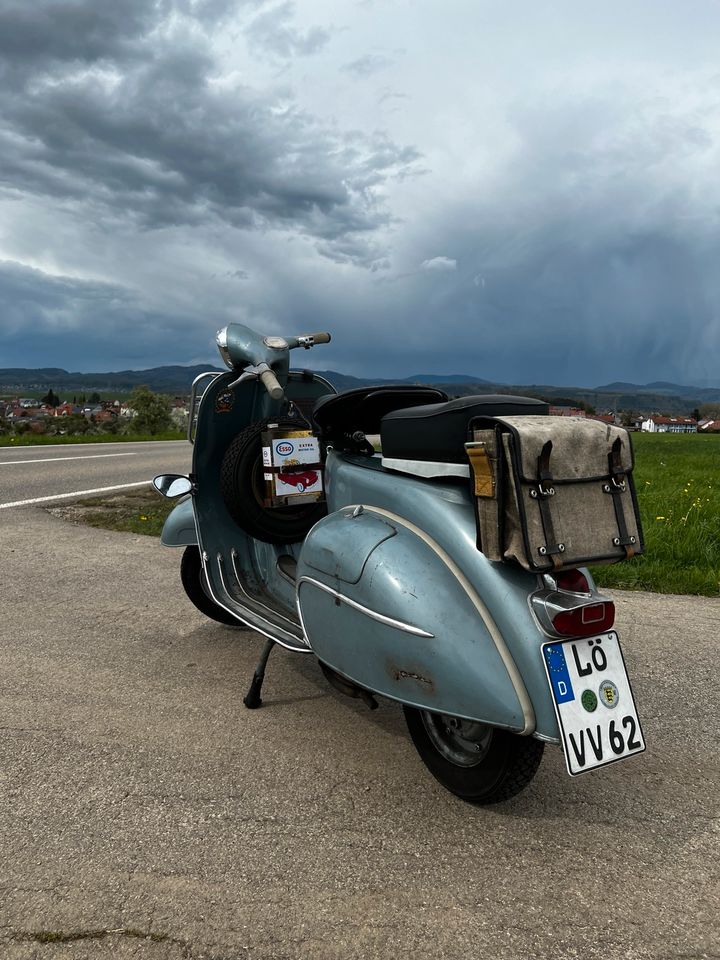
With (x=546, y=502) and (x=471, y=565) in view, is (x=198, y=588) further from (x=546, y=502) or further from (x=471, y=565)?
(x=546, y=502)

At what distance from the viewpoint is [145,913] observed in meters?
1.79

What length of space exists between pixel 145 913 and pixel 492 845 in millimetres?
940

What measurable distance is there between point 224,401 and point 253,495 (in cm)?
46

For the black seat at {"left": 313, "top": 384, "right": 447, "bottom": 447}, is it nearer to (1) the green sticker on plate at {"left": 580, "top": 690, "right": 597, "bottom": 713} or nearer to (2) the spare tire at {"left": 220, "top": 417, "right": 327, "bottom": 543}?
(2) the spare tire at {"left": 220, "top": 417, "right": 327, "bottom": 543}

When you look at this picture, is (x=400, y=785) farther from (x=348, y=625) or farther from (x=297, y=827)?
(x=348, y=625)

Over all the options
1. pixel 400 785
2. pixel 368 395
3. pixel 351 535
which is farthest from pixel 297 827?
pixel 368 395

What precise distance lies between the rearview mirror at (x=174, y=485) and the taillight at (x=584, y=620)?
1998mm

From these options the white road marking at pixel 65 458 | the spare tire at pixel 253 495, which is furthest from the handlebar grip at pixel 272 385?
the white road marking at pixel 65 458

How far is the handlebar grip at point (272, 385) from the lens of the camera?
2.90 metres

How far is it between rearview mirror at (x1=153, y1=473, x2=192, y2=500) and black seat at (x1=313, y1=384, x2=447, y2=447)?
2.63 ft

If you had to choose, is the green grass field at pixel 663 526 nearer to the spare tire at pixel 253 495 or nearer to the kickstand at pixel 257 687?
the spare tire at pixel 253 495

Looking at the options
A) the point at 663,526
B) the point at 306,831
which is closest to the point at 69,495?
the point at 663,526

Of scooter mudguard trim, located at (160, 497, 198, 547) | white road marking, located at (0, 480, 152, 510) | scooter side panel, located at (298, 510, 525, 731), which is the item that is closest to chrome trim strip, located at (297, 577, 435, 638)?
scooter side panel, located at (298, 510, 525, 731)

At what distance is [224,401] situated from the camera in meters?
3.38
